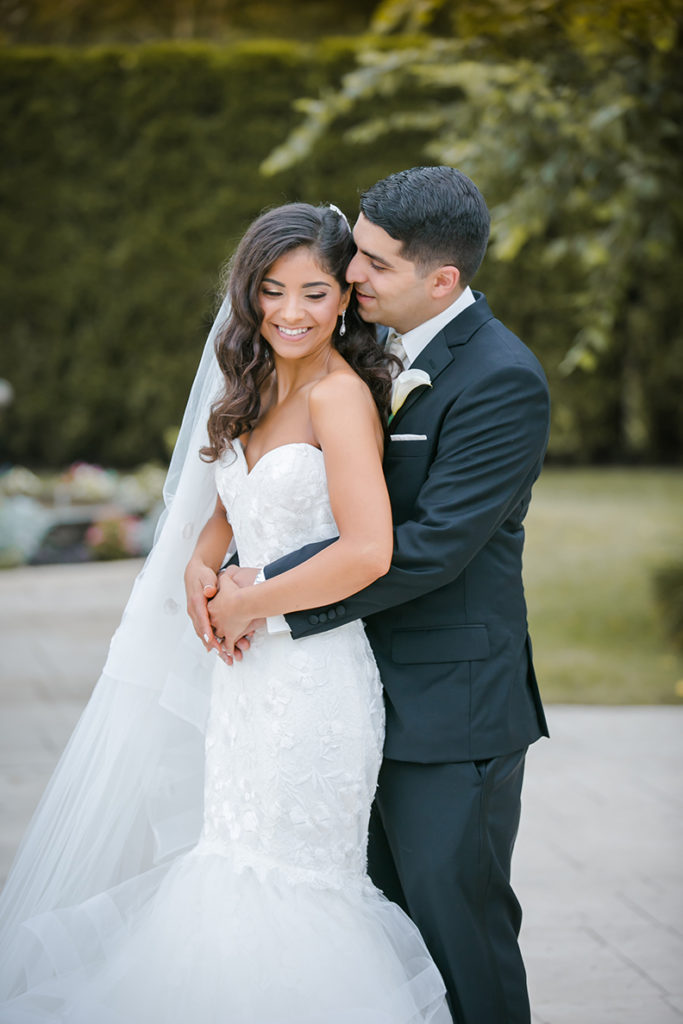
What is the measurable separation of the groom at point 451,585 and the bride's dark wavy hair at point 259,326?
5 centimetres

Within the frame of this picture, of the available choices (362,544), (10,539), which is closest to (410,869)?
(362,544)

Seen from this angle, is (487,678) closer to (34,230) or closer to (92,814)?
(92,814)

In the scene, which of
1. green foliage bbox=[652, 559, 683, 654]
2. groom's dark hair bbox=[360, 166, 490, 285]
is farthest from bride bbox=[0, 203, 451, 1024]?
green foliage bbox=[652, 559, 683, 654]

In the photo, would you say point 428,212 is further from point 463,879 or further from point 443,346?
point 463,879

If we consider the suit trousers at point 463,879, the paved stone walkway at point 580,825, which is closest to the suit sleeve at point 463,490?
the suit trousers at point 463,879

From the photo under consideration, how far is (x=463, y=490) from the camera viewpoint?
2.12 meters

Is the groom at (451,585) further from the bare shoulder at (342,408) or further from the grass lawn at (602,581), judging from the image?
the grass lawn at (602,581)

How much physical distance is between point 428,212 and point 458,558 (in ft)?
2.06

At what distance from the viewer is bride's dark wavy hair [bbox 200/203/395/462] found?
86.4 inches

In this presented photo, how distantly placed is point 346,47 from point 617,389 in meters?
4.32

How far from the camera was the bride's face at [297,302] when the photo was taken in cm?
220

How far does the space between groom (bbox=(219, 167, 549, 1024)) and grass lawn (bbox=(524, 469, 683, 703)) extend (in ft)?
11.6

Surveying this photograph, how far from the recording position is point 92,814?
251cm

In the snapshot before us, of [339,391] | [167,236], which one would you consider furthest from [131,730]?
[167,236]
